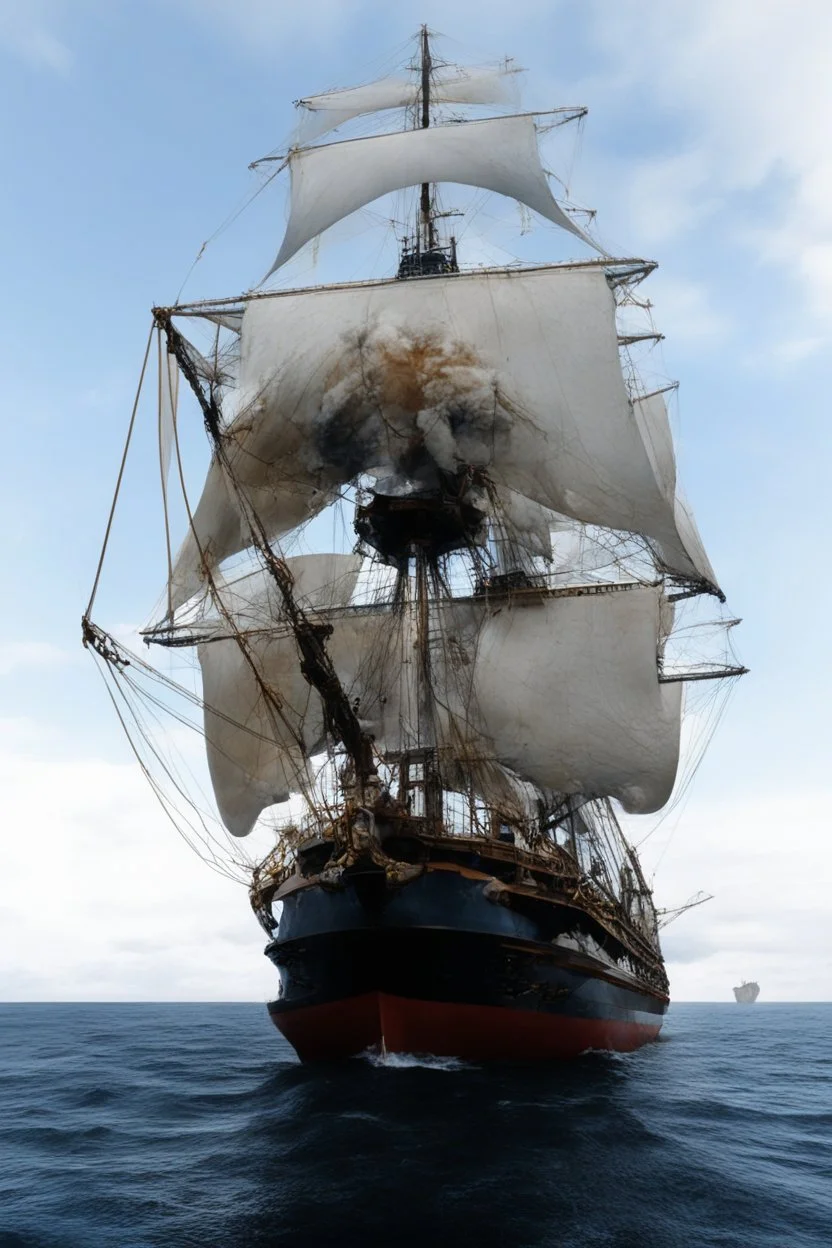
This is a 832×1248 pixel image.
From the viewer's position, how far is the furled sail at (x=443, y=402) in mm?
20984

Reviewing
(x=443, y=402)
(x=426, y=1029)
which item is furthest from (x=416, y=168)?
(x=426, y=1029)

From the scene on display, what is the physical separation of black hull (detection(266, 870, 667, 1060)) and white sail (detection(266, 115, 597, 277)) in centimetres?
1639

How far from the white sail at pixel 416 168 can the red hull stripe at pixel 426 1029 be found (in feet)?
58.4

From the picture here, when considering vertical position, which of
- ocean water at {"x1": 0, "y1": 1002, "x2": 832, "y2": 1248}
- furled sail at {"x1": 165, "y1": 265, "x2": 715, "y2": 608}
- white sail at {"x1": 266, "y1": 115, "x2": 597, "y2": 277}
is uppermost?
white sail at {"x1": 266, "y1": 115, "x2": 597, "y2": 277}

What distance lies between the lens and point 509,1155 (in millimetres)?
11250

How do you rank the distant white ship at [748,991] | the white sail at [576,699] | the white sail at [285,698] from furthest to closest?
the distant white ship at [748,991], the white sail at [285,698], the white sail at [576,699]

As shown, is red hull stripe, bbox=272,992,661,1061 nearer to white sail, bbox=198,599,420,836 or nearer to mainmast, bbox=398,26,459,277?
white sail, bbox=198,599,420,836

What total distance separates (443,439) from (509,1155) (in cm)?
1421

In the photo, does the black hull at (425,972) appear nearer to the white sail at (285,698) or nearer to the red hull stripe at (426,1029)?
the red hull stripe at (426,1029)

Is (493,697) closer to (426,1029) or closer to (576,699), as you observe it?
(576,699)

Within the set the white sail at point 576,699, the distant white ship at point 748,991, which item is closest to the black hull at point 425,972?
the white sail at point 576,699

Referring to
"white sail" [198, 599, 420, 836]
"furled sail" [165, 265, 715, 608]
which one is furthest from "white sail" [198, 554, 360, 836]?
"furled sail" [165, 265, 715, 608]

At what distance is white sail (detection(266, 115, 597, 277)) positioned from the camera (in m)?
24.9

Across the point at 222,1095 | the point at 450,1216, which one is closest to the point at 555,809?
the point at 222,1095
